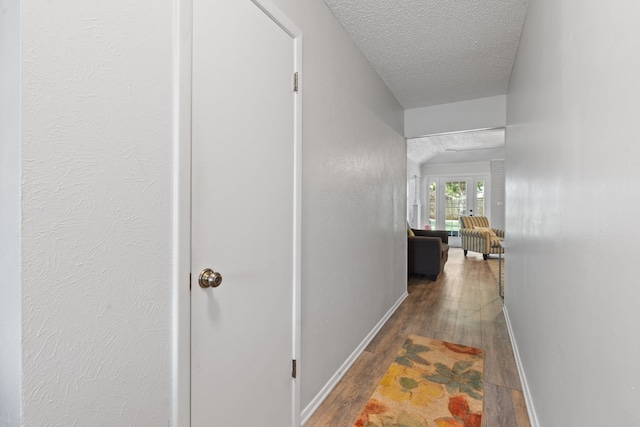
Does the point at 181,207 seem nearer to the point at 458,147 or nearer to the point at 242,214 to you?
the point at 242,214

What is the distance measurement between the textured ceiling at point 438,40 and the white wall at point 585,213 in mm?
378

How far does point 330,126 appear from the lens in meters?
1.92

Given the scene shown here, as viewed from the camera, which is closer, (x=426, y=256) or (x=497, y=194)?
(x=426, y=256)

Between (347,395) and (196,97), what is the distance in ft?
6.07

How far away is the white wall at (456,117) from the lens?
3311 millimetres

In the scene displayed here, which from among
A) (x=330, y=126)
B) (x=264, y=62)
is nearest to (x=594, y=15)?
(x=264, y=62)

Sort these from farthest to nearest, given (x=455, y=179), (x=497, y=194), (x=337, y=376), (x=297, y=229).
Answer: (x=455, y=179) < (x=497, y=194) < (x=337, y=376) < (x=297, y=229)

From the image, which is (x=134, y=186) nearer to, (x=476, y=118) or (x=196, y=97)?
(x=196, y=97)

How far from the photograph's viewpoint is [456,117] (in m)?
3.51

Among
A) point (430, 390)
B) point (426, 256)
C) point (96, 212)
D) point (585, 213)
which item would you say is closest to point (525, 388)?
point (430, 390)

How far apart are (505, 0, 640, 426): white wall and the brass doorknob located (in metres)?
1.10

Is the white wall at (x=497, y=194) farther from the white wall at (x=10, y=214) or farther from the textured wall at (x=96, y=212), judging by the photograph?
the white wall at (x=10, y=214)

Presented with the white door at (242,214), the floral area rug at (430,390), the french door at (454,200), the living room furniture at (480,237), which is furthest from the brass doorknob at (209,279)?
the french door at (454,200)

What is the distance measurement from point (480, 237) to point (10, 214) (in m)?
7.07
